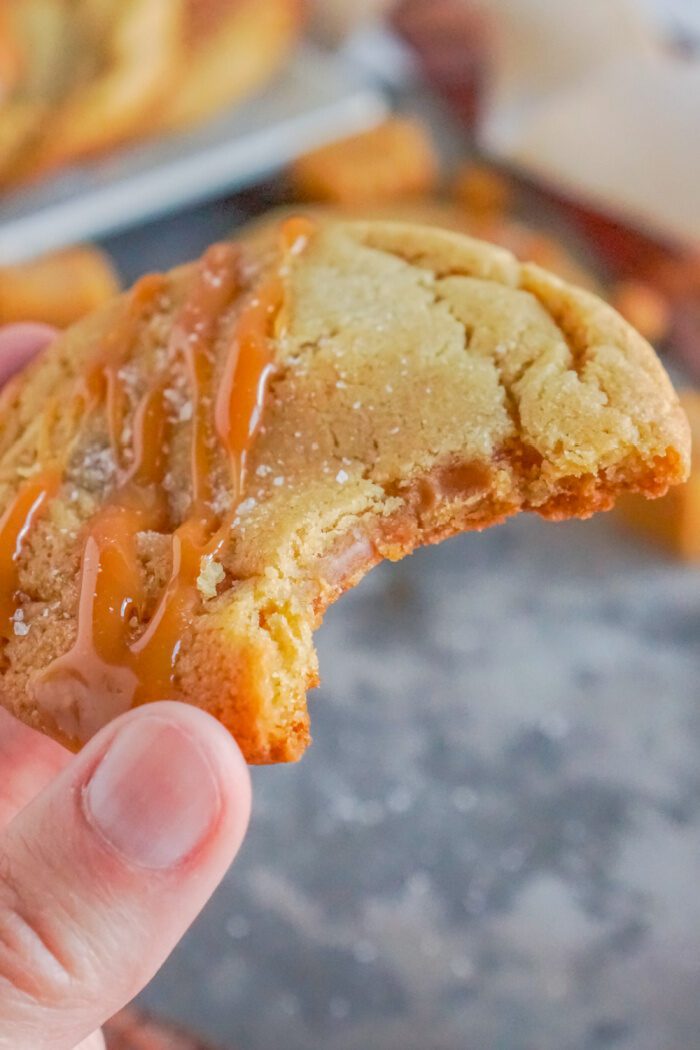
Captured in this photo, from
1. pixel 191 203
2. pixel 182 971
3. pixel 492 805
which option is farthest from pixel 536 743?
pixel 191 203

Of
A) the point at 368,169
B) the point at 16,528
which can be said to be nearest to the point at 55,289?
the point at 368,169

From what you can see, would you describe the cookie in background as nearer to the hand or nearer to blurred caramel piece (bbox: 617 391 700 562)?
blurred caramel piece (bbox: 617 391 700 562)

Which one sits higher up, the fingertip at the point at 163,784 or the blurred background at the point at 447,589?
the fingertip at the point at 163,784

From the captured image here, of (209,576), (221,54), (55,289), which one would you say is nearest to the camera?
(209,576)

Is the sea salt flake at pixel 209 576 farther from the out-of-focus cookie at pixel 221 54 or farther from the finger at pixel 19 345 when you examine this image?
the out-of-focus cookie at pixel 221 54

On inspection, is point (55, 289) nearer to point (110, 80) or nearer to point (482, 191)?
point (110, 80)

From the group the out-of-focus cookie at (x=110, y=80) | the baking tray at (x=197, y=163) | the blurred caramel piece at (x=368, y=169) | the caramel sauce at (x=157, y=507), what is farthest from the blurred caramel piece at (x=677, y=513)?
the out-of-focus cookie at (x=110, y=80)

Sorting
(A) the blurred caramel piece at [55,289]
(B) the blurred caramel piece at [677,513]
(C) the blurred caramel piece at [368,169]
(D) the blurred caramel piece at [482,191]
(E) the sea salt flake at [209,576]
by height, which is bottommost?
(B) the blurred caramel piece at [677,513]
